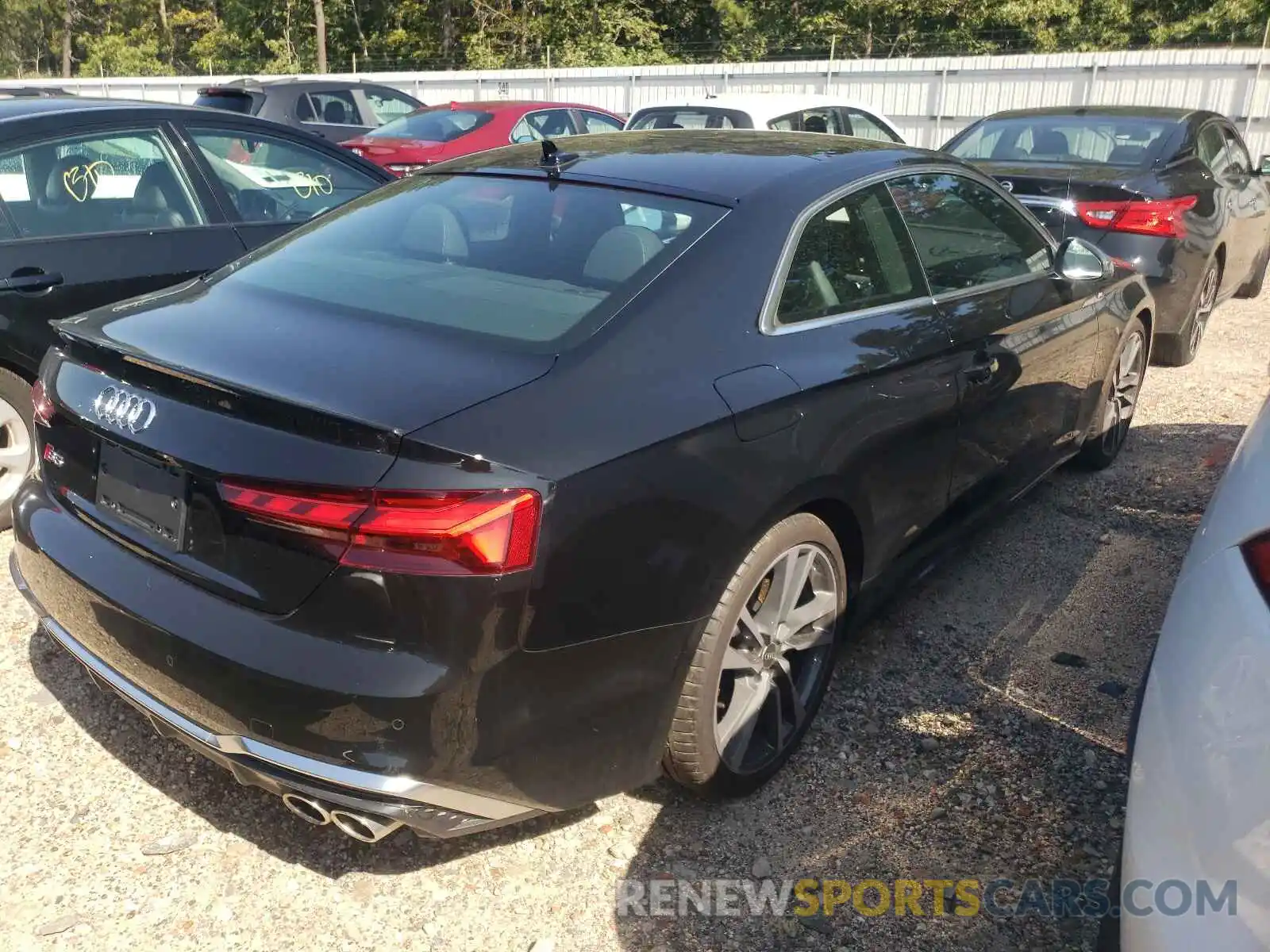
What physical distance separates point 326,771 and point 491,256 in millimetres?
1366

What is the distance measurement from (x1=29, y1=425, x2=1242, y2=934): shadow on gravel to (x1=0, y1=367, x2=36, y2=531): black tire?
40.7 inches

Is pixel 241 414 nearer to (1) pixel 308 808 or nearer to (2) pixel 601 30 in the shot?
(1) pixel 308 808

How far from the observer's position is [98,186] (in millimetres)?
4293

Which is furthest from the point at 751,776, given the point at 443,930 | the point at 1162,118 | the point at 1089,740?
the point at 1162,118

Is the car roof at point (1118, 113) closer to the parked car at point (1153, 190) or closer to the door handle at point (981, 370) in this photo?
the parked car at point (1153, 190)

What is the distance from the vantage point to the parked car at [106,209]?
3.99 meters

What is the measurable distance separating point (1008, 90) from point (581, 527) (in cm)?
2028

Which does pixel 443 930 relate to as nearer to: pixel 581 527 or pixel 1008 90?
pixel 581 527

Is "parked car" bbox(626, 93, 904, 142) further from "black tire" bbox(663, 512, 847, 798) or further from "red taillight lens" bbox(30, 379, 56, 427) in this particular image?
"red taillight lens" bbox(30, 379, 56, 427)

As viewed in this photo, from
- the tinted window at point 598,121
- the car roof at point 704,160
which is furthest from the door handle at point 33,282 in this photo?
the tinted window at point 598,121

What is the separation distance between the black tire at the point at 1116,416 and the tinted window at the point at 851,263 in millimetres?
1871

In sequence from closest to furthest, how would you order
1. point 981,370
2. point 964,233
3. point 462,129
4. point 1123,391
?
point 981,370, point 964,233, point 1123,391, point 462,129

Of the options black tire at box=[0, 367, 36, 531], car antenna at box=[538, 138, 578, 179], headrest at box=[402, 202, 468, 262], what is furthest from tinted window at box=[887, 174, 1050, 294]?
black tire at box=[0, 367, 36, 531]

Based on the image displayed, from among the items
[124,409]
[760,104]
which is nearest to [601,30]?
[760,104]
